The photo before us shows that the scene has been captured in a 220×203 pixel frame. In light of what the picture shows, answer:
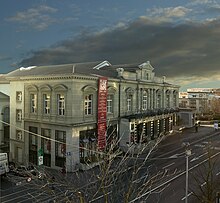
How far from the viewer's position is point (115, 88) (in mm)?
44031

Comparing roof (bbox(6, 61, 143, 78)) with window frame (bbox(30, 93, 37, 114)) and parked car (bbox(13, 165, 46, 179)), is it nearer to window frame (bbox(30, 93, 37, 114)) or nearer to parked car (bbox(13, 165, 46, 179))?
window frame (bbox(30, 93, 37, 114))

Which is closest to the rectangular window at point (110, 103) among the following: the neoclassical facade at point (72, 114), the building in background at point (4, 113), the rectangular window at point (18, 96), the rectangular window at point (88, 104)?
the neoclassical facade at point (72, 114)

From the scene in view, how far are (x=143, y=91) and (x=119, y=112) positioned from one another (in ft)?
29.6

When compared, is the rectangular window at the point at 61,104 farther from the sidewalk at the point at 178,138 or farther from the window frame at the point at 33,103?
the sidewalk at the point at 178,138

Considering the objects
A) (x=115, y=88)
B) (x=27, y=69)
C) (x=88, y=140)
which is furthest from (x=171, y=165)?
(x=27, y=69)

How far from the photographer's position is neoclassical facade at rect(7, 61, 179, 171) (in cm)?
3588

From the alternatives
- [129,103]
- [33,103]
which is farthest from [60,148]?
[129,103]

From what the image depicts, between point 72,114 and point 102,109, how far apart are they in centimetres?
578

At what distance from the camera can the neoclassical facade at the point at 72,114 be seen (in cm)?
3588

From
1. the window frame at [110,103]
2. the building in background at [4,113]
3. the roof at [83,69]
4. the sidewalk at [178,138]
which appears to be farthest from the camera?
the sidewalk at [178,138]

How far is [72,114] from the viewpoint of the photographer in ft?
117

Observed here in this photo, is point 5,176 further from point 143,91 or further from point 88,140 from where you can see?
point 143,91

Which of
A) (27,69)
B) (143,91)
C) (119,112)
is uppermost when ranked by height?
(27,69)

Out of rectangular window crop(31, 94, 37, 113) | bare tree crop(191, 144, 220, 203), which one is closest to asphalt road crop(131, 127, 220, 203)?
bare tree crop(191, 144, 220, 203)
